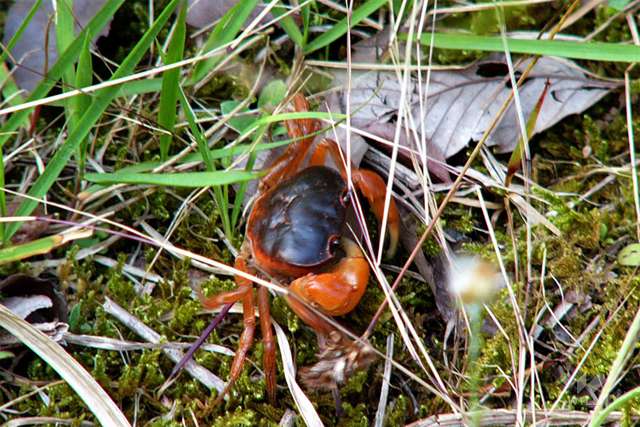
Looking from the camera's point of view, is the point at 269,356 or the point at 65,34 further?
the point at 65,34

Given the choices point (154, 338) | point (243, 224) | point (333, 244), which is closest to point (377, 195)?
point (333, 244)

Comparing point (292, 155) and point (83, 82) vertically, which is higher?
point (83, 82)

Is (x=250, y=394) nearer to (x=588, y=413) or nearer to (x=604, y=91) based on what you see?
(x=588, y=413)

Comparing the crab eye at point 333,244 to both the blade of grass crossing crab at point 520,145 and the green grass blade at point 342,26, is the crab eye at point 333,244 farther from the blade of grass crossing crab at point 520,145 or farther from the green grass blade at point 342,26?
the green grass blade at point 342,26

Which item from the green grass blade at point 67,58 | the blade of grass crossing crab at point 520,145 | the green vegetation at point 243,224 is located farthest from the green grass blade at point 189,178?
the blade of grass crossing crab at point 520,145

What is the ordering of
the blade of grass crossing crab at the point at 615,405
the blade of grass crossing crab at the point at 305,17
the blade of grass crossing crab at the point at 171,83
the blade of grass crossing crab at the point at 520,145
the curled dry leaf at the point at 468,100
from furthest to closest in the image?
1. the curled dry leaf at the point at 468,100
2. the blade of grass crossing crab at the point at 305,17
3. the blade of grass crossing crab at the point at 520,145
4. the blade of grass crossing crab at the point at 171,83
5. the blade of grass crossing crab at the point at 615,405

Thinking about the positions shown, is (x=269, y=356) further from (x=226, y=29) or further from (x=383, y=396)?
(x=226, y=29)

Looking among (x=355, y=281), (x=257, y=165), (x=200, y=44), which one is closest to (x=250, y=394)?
(x=355, y=281)
